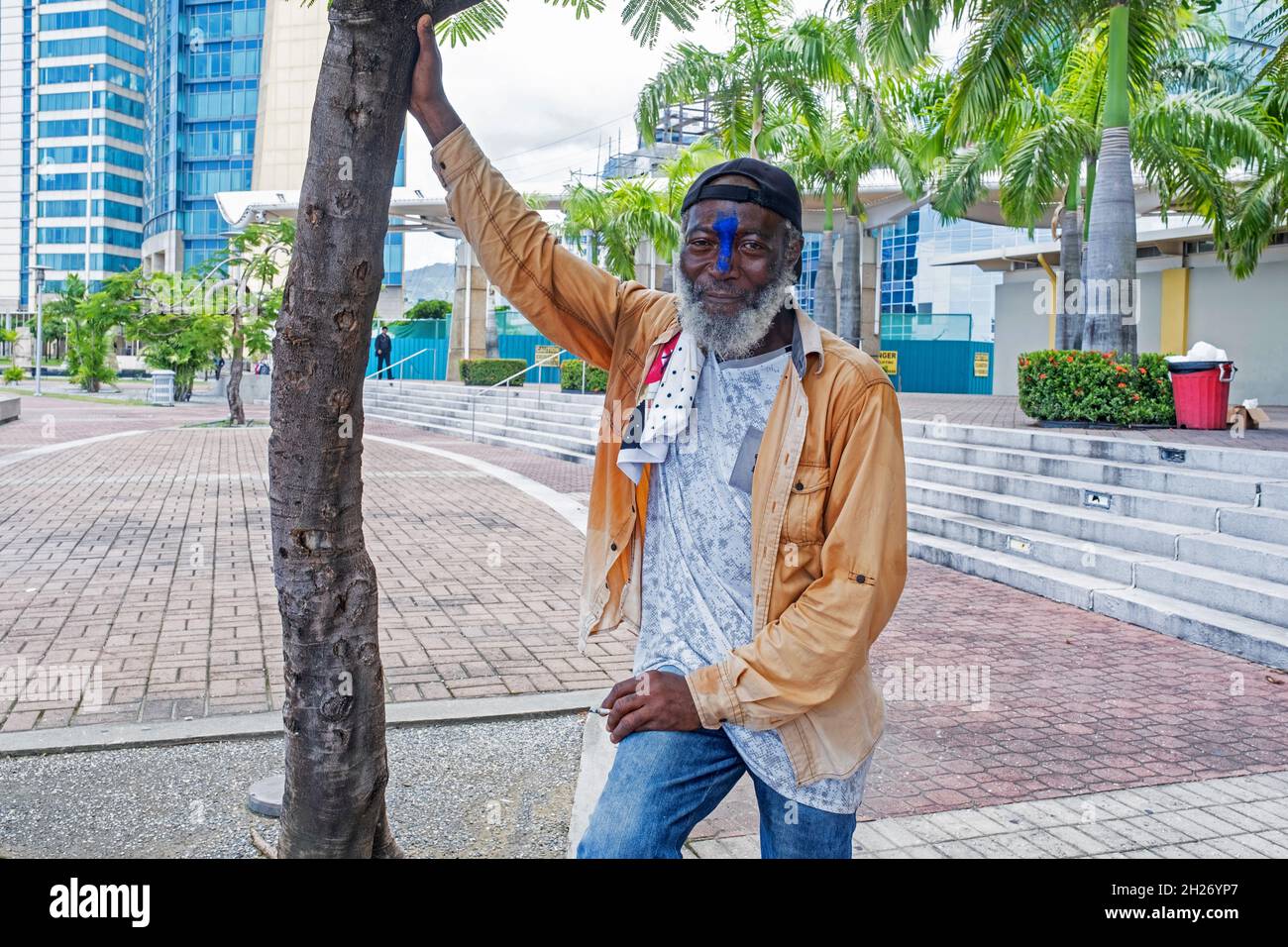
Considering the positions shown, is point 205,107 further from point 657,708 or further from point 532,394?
point 657,708

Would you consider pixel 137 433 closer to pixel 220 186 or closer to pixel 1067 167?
pixel 1067 167

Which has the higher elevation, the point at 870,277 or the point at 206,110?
the point at 206,110

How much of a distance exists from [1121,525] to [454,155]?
24.5 ft

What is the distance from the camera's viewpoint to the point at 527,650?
20.9 ft

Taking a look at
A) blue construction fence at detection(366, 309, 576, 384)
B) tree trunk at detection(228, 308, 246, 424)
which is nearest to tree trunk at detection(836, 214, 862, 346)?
tree trunk at detection(228, 308, 246, 424)

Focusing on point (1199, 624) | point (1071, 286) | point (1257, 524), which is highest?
point (1071, 286)

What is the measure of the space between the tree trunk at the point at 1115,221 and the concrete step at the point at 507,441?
6453 millimetres

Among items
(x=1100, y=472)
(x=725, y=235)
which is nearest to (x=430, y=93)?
(x=725, y=235)

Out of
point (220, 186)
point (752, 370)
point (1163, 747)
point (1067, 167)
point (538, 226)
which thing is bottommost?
point (1163, 747)

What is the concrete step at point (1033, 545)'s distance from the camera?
808 cm

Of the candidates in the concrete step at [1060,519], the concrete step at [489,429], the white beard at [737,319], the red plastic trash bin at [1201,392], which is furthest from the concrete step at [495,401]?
the white beard at [737,319]

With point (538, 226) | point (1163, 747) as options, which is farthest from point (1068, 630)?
point (538, 226)
